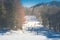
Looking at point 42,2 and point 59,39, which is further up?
point 42,2

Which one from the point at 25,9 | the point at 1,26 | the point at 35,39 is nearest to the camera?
the point at 35,39

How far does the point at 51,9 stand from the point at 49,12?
→ 4.7 inches

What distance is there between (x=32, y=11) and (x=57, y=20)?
83cm

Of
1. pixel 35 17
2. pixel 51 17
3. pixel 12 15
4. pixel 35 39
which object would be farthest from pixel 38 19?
pixel 35 39

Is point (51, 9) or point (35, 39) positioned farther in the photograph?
point (51, 9)

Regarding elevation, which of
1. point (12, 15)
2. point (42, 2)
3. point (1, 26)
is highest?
point (42, 2)

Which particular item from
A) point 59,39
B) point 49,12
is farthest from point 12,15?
point 59,39

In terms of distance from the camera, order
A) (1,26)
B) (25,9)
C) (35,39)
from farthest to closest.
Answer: (1,26)
(25,9)
(35,39)

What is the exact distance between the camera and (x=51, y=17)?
4926 mm

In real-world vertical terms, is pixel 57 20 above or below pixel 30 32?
above

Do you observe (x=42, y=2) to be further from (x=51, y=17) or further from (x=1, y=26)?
(x=1, y=26)

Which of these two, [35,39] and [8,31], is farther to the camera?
[8,31]

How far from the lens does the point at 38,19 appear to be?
15.9 feet

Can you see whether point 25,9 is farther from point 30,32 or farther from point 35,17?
point 30,32
